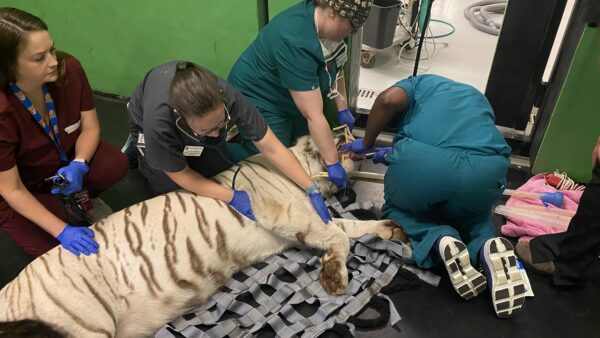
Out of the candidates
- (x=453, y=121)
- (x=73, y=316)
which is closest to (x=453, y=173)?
(x=453, y=121)

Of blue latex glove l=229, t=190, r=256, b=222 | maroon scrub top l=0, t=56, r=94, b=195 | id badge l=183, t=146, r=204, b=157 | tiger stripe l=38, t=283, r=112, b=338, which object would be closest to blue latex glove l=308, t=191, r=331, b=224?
blue latex glove l=229, t=190, r=256, b=222

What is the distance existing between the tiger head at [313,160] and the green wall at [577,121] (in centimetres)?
121

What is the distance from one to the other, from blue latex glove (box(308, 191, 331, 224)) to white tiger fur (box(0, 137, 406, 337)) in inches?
1.1

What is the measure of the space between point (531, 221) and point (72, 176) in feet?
7.56

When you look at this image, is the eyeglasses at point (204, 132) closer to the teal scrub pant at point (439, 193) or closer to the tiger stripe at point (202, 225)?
the tiger stripe at point (202, 225)

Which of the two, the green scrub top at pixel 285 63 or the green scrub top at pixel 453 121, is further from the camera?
the green scrub top at pixel 285 63

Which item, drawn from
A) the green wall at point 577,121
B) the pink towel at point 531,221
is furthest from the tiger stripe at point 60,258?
the green wall at point 577,121

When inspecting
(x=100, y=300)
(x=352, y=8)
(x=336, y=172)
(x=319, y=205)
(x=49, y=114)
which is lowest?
(x=100, y=300)

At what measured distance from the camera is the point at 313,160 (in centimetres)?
226

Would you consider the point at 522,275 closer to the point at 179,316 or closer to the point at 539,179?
the point at 539,179

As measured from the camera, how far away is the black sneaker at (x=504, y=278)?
1.93m

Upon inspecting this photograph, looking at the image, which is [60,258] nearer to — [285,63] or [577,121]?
[285,63]

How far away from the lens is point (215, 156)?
2.33 meters

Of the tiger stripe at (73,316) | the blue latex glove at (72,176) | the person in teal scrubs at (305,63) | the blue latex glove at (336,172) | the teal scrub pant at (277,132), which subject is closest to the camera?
the tiger stripe at (73,316)
